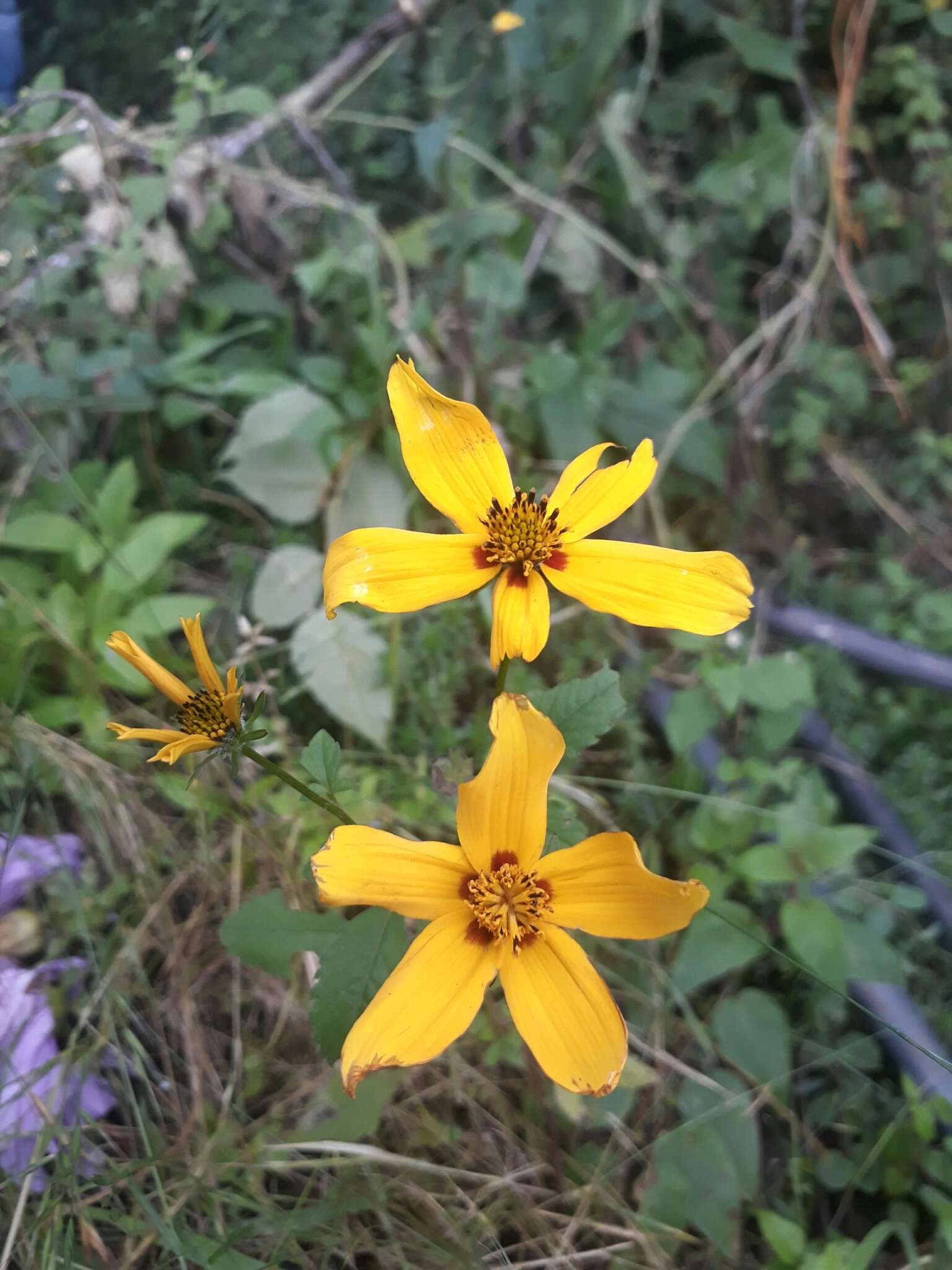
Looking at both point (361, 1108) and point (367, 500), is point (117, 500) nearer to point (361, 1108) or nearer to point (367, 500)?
point (367, 500)

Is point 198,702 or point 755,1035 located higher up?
point 198,702

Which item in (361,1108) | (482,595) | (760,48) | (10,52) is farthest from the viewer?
(760,48)

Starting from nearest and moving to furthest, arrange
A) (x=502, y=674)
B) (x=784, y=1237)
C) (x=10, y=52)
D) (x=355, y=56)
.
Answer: (x=502, y=674)
(x=784, y=1237)
(x=10, y=52)
(x=355, y=56)

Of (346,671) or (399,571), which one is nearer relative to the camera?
(399,571)

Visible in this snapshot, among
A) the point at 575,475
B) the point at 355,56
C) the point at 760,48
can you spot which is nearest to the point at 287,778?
the point at 575,475

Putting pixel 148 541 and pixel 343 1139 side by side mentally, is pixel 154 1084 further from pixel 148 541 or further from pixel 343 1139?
pixel 148 541

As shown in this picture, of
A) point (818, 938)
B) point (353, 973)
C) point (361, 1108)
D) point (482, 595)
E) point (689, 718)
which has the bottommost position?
point (818, 938)
